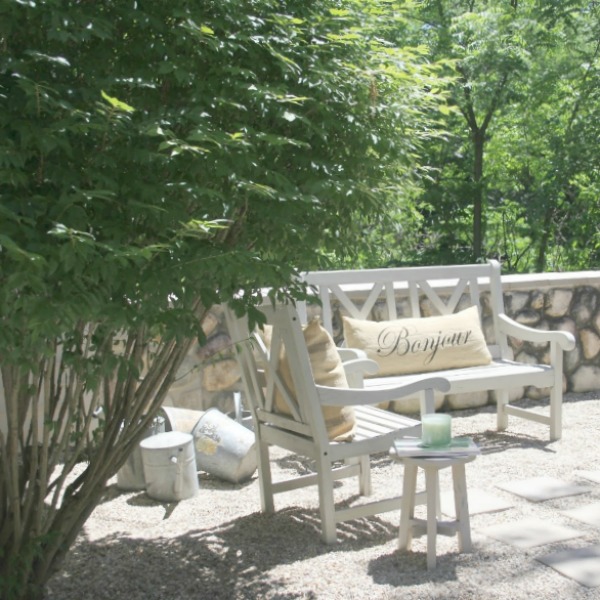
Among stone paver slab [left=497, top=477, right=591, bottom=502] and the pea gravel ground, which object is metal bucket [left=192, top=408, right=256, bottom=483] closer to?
the pea gravel ground

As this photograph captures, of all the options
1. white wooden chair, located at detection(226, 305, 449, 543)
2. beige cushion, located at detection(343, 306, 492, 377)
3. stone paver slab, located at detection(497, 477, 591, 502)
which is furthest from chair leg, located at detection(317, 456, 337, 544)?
beige cushion, located at detection(343, 306, 492, 377)

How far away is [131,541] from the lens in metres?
3.56

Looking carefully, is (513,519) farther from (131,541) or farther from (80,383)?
(80,383)

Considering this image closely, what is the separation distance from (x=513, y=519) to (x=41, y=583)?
200 centimetres

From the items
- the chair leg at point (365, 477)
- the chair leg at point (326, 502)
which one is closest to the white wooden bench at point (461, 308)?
the chair leg at point (365, 477)

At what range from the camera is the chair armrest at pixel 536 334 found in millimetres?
5172

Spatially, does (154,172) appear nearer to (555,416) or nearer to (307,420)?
(307,420)

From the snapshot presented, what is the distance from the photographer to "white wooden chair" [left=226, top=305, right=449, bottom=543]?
11.5 ft

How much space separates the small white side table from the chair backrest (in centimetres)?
42

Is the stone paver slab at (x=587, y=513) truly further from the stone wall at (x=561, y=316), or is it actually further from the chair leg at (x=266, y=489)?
the stone wall at (x=561, y=316)

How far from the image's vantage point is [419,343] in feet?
17.3

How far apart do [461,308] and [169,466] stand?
8.87 feet

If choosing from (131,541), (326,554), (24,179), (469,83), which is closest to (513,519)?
(326,554)

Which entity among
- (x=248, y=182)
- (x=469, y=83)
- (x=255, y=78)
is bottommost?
(x=248, y=182)
